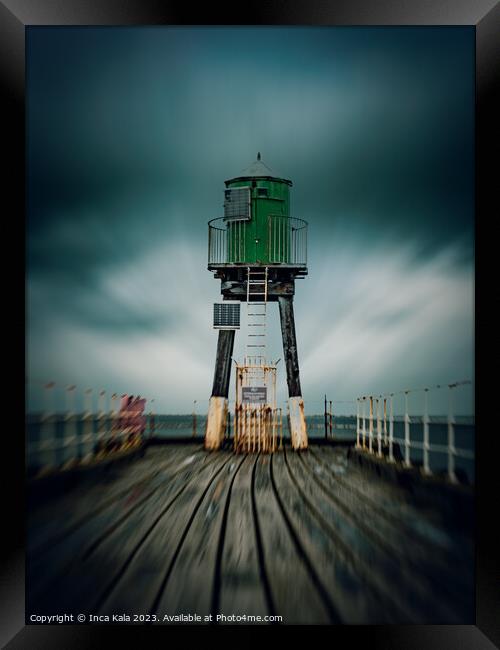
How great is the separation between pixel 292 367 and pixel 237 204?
3.12 metres

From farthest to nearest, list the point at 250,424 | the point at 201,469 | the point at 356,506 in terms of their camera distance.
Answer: the point at 250,424 < the point at 201,469 < the point at 356,506

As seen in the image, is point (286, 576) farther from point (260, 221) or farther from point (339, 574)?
point (260, 221)

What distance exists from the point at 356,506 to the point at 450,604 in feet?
7.17

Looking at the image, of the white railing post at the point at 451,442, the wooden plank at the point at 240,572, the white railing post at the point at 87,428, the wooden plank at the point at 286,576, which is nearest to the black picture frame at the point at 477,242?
the wooden plank at the point at 286,576

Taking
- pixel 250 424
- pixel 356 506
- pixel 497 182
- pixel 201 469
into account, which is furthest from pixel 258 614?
pixel 250 424

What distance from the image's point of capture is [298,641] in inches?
199

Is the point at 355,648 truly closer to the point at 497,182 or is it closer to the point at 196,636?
the point at 196,636

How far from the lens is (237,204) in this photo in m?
11.5

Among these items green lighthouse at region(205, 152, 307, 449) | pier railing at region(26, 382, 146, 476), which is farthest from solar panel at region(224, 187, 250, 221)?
pier railing at region(26, 382, 146, 476)

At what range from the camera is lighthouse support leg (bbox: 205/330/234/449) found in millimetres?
11734

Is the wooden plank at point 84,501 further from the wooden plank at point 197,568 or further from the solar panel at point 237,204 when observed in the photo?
the solar panel at point 237,204

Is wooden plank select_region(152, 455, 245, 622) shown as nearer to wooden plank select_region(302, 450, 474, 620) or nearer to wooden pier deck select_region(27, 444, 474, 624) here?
wooden pier deck select_region(27, 444, 474, 624)

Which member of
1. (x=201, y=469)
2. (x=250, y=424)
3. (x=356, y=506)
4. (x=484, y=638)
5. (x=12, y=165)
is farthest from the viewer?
(x=250, y=424)

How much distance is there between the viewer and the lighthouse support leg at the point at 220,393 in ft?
38.5
